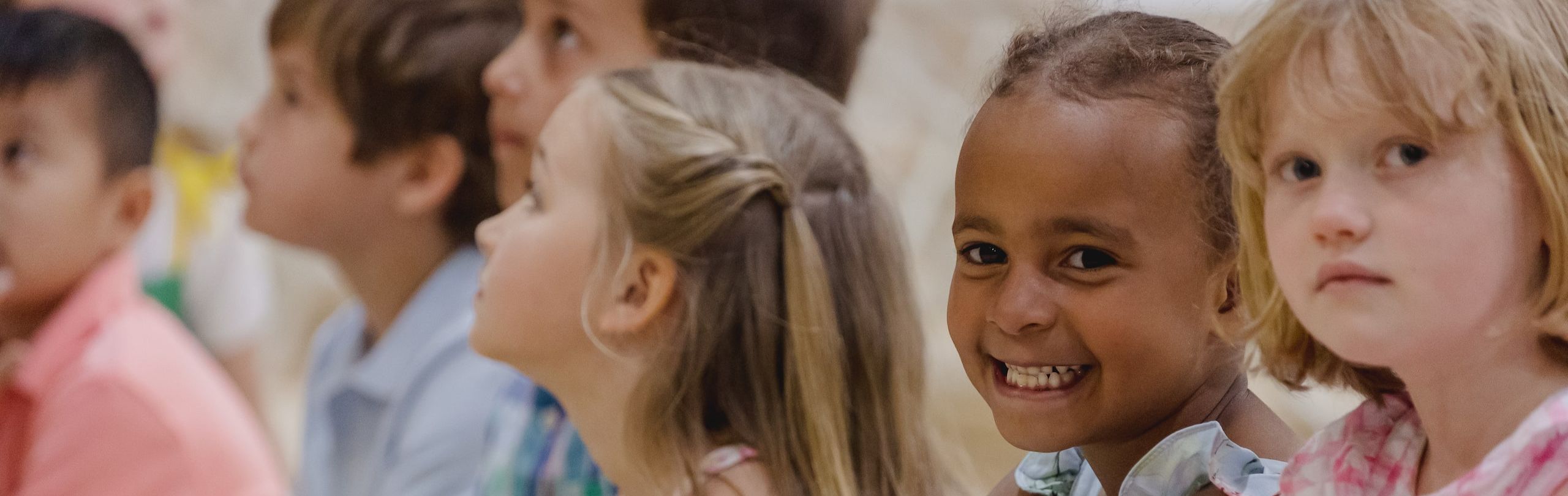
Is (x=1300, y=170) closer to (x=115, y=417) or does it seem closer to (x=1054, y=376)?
(x=1054, y=376)

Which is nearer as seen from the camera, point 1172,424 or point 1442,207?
point 1442,207

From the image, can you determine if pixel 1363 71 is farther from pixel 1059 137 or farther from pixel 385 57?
pixel 385 57

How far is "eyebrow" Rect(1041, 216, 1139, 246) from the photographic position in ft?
2.36

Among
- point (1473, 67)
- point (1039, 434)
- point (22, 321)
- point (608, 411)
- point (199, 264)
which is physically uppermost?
point (1473, 67)

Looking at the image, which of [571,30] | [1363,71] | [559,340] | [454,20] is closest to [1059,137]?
[1363,71]

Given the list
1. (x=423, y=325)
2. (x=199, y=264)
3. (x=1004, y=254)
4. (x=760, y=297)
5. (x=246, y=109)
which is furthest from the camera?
(x=246, y=109)

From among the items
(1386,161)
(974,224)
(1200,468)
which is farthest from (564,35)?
(1386,161)

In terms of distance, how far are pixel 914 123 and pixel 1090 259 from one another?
1.88 m

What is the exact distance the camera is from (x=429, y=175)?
5.32 feet

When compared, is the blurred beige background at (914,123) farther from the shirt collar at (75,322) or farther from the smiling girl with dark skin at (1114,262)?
the shirt collar at (75,322)

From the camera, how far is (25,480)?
1.38 m

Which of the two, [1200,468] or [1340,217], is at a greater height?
[1340,217]

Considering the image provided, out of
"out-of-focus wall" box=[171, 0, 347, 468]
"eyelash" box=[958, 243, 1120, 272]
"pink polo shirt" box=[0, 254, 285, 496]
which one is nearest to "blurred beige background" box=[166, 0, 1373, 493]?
"out-of-focus wall" box=[171, 0, 347, 468]

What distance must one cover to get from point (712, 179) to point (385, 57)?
2.49ft
